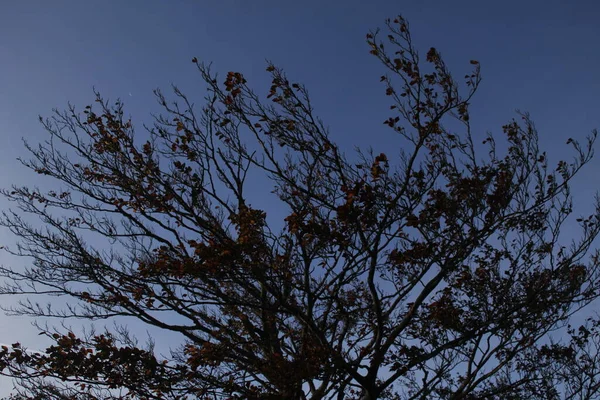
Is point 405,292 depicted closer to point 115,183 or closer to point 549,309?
point 549,309

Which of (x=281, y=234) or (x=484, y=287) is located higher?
(x=281, y=234)

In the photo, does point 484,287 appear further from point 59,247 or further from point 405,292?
point 59,247

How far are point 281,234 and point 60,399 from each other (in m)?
4.99

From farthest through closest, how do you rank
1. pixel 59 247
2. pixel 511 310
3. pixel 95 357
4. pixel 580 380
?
pixel 580 380
pixel 59 247
pixel 511 310
pixel 95 357

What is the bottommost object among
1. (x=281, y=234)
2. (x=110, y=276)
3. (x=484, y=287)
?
(x=484, y=287)

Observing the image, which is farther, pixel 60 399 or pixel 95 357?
pixel 60 399

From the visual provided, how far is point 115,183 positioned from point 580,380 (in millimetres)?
11441

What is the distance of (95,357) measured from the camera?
21.3ft

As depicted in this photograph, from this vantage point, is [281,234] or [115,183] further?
[115,183]

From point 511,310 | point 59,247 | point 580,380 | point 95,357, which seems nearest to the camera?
point 95,357

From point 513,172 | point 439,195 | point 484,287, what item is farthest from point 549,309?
point 439,195

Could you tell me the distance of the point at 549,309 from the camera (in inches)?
315

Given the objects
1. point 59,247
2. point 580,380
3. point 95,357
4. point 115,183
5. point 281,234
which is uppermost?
point 115,183

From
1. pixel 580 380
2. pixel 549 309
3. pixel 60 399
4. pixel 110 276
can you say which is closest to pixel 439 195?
pixel 549 309
